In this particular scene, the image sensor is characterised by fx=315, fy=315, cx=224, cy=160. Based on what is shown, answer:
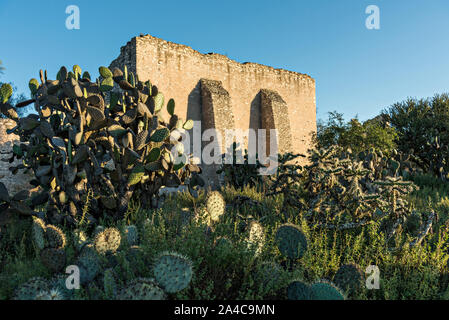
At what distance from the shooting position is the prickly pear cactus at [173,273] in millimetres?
1922

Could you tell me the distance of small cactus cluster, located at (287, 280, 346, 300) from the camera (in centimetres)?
200

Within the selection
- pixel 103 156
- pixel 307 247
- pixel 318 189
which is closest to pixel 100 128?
pixel 103 156

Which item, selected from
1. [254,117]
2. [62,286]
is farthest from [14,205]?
[254,117]

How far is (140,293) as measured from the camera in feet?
5.89

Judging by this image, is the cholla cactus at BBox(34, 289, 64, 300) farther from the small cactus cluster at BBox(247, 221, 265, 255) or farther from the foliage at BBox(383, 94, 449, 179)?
the foliage at BBox(383, 94, 449, 179)

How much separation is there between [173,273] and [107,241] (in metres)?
0.74

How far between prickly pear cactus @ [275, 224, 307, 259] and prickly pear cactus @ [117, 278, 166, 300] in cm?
128

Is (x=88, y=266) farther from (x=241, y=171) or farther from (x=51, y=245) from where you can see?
(x=241, y=171)

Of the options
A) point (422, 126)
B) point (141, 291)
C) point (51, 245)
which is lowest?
point (141, 291)

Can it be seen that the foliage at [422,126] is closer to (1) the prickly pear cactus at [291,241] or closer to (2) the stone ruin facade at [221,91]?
(2) the stone ruin facade at [221,91]

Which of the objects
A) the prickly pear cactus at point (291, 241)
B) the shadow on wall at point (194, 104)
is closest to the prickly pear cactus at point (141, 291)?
the prickly pear cactus at point (291, 241)

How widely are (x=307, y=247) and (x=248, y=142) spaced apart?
12.0 meters

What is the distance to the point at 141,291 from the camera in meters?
1.80
